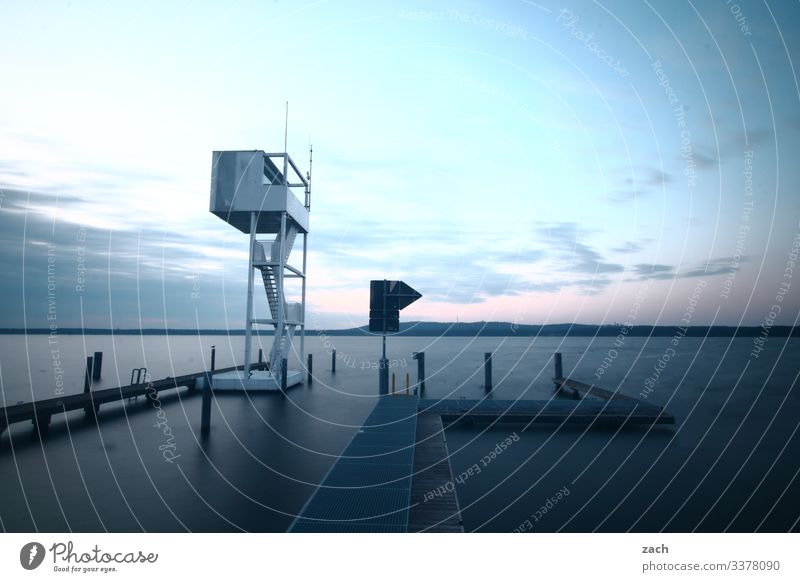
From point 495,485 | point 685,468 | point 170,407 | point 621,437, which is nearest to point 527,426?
point 621,437

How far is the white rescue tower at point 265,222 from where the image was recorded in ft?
75.8

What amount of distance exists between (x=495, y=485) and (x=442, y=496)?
450 centimetres

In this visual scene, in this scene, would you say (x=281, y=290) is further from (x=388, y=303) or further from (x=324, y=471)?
(x=324, y=471)

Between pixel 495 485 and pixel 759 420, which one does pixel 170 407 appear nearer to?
pixel 495 485

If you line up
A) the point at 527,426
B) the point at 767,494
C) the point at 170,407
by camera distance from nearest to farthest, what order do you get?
the point at 767,494
the point at 527,426
the point at 170,407

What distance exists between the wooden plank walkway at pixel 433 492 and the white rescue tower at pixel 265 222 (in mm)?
14295

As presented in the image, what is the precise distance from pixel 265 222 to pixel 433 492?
816 inches

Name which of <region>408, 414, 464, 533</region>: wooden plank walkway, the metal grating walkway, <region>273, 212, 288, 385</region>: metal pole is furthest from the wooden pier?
<region>273, 212, 288, 385</region>: metal pole

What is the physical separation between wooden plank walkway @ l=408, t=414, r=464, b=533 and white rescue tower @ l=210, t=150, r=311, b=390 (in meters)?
14.3

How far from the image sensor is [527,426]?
762 inches

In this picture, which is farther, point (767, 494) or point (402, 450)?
point (767, 494)

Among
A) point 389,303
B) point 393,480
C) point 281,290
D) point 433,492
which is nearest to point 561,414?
point 389,303

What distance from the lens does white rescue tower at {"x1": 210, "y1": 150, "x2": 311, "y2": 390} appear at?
2311 centimetres
